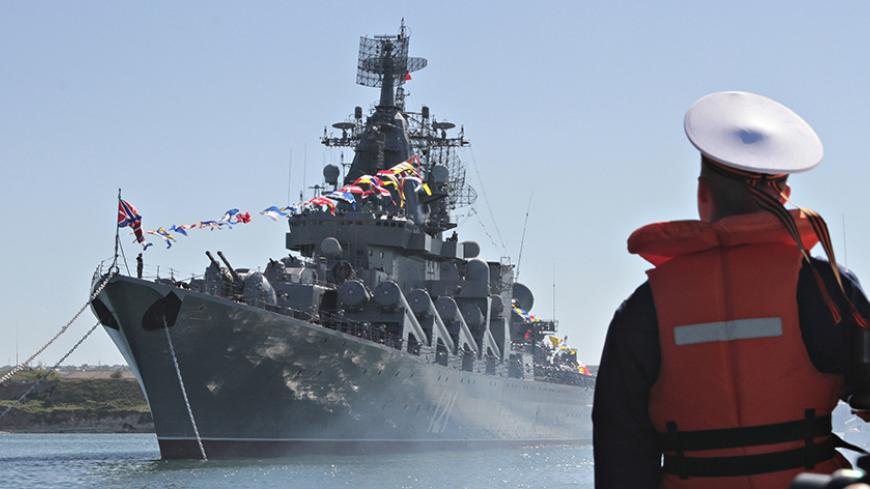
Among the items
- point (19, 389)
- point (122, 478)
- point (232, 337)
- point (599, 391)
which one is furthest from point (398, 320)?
point (19, 389)

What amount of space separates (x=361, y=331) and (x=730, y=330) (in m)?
32.3

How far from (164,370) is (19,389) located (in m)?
69.0

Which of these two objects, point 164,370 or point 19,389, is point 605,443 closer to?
point 164,370

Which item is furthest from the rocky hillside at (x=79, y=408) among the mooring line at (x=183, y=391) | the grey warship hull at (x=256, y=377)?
the mooring line at (x=183, y=391)

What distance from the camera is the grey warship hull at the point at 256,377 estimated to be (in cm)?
2853

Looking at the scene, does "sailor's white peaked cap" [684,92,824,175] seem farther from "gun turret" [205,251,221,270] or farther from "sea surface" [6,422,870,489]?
"gun turret" [205,251,221,270]

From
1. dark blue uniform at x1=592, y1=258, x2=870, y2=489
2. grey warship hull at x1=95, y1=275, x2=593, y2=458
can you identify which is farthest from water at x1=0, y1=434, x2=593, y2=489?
dark blue uniform at x1=592, y1=258, x2=870, y2=489

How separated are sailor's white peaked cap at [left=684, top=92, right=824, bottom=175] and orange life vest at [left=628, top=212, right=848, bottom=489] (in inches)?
5.8

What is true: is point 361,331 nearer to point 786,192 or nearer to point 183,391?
point 183,391

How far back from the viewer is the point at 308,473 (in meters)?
27.2

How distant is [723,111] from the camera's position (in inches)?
106

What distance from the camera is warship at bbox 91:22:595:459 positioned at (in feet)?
94.5

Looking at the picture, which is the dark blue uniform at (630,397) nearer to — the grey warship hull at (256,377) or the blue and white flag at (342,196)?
the grey warship hull at (256,377)

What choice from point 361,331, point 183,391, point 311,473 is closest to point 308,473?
point 311,473
